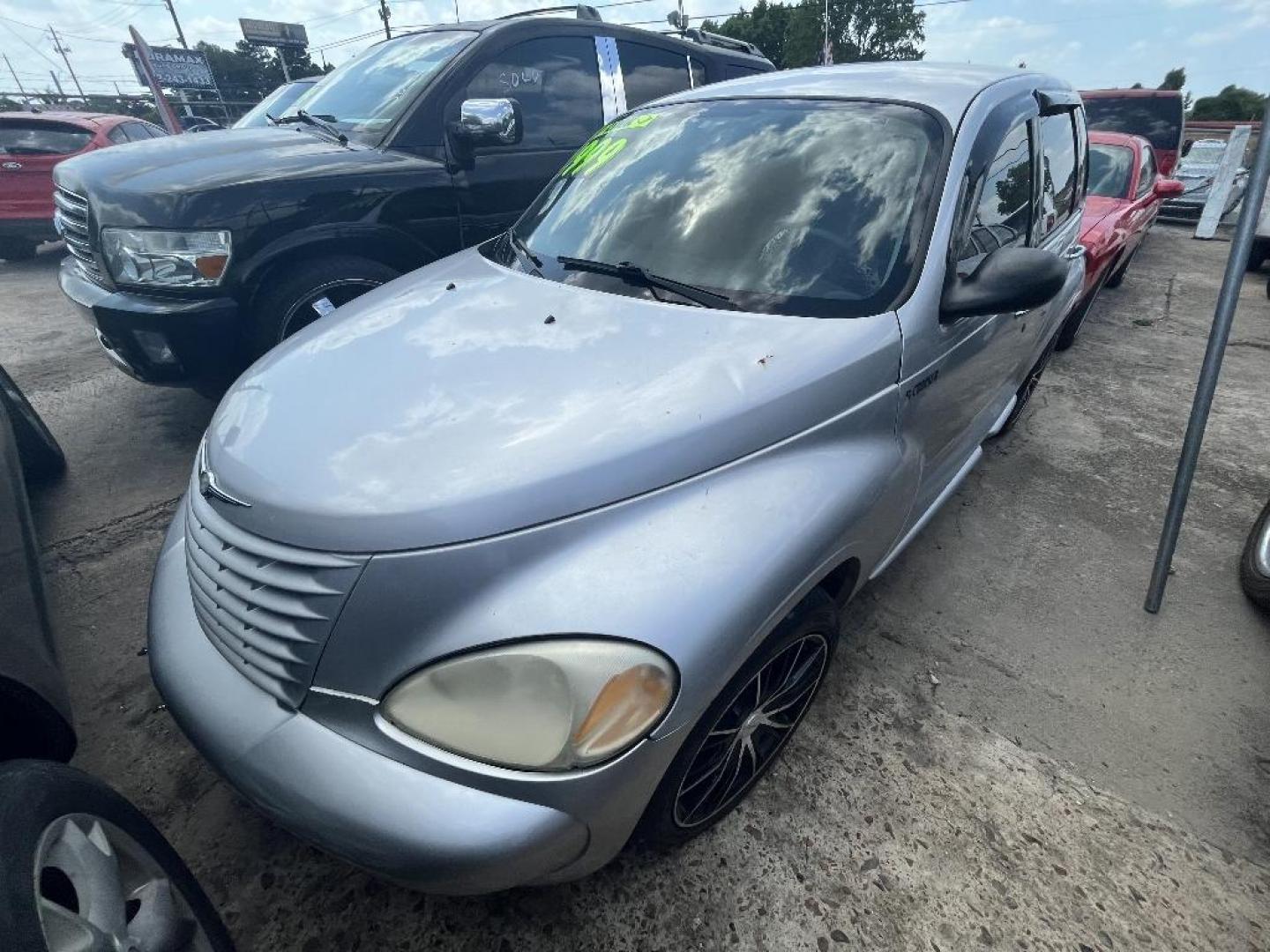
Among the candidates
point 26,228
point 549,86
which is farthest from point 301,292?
point 26,228

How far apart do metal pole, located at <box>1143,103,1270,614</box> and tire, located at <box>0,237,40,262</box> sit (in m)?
10.6

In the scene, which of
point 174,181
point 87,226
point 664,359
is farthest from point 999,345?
point 87,226

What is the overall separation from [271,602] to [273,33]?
45.6 m

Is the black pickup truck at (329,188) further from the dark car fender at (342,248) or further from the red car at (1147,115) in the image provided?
the red car at (1147,115)

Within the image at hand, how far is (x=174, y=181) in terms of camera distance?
2820 millimetres

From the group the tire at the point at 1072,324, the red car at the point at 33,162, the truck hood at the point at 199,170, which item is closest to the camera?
the truck hood at the point at 199,170

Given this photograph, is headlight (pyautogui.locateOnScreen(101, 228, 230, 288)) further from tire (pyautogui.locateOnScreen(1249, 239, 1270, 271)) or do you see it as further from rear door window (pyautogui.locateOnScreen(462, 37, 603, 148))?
tire (pyautogui.locateOnScreen(1249, 239, 1270, 271))

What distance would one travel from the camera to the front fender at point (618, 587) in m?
1.19

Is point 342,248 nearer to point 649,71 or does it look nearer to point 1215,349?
point 649,71

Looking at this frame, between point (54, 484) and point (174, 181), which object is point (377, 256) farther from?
point (54, 484)

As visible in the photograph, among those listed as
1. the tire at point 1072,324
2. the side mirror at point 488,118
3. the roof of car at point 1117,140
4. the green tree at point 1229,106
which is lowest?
the green tree at point 1229,106

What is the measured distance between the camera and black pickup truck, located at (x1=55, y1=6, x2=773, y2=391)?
284 cm

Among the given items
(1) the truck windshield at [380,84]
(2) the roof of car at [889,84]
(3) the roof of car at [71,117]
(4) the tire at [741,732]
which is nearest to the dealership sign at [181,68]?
(3) the roof of car at [71,117]

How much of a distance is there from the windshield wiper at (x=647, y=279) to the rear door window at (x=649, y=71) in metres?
2.60
